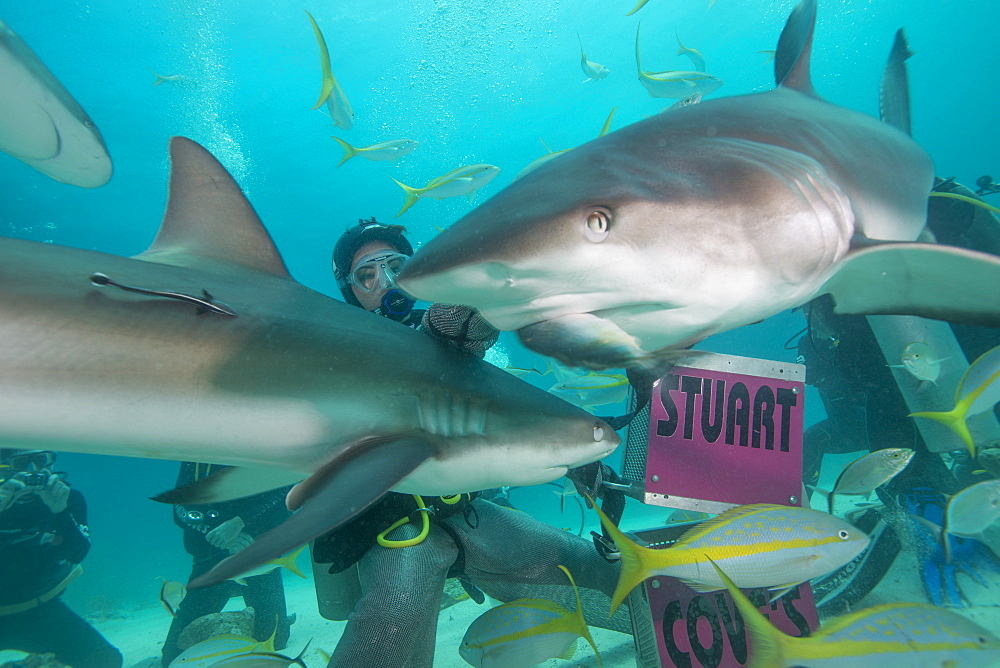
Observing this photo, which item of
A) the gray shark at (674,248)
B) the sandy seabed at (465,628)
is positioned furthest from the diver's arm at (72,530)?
the gray shark at (674,248)

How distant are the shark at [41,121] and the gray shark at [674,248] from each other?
4.66m

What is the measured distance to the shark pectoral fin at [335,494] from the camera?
100cm

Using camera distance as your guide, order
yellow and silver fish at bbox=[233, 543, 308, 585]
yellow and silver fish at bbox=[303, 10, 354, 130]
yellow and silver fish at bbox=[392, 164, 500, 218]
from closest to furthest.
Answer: yellow and silver fish at bbox=[233, 543, 308, 585] < yellow and silver fish at bbox=[303, 10, 354, 130] < yellow and silver fish at bbox=[392, 164, 500, 218]

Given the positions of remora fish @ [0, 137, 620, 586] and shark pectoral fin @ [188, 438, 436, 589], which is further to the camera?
remora fish @ [0, 137, 620, 586]

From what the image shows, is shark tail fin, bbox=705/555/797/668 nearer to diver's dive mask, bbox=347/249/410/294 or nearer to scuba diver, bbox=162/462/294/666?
diver's dive mask, bbox=347/249/410/294

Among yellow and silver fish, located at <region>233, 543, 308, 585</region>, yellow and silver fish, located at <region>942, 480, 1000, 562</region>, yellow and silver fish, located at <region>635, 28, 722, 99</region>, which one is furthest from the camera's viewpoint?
yellow and silver fish, located at <region>635, 28, 722, 99</region>

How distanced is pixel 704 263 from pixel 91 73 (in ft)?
110

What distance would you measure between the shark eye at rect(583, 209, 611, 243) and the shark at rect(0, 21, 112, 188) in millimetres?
5017

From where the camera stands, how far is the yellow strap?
7.80 feet

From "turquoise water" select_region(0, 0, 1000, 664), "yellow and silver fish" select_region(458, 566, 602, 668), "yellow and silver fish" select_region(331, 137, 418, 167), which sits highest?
"turquoise water" select_region(0, 0, 1000, 664)

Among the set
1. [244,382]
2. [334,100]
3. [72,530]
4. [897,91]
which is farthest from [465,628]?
[334,100]

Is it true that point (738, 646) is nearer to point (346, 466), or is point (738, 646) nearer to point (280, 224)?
point (346, 466)

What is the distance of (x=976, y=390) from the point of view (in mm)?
2588

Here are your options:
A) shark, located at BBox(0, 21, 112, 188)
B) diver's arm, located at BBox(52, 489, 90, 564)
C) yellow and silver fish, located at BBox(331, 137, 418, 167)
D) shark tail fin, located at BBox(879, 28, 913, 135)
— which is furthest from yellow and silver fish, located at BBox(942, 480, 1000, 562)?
diver's arm, located at BBox(52, 489, 90, 564)
